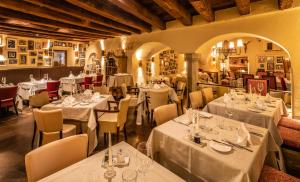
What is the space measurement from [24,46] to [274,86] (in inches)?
411

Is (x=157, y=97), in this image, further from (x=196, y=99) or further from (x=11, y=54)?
(x=11, y=54)

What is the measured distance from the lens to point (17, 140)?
145 inches

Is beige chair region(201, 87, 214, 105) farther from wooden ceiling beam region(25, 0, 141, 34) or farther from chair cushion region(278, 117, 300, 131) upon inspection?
wooden ceiling beam region(25, 0, 141, 34)

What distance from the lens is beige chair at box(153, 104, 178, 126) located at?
2.49 metres

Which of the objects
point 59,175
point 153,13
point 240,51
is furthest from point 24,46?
point 240,51

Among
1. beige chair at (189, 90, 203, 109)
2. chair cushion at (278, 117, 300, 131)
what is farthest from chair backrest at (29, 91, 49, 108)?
chair cushion at (278, 117, 300, 131)

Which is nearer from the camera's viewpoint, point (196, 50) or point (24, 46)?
point (196, 50)

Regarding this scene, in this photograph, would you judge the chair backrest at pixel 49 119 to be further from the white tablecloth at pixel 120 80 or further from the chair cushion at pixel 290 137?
the white tablecloth at pixel 120 80

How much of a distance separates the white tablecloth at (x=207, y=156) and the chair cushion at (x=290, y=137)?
34.0 inches

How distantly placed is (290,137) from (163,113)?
1.97m

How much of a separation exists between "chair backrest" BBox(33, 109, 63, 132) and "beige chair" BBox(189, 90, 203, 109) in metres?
2.63

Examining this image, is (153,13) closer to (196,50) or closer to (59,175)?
(196,50)

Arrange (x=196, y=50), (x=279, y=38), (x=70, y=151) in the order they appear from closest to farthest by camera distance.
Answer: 1. (x=70, y=151)
2. (x=279, y=38)
3. (x=196, y=50)

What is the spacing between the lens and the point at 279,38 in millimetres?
4039
